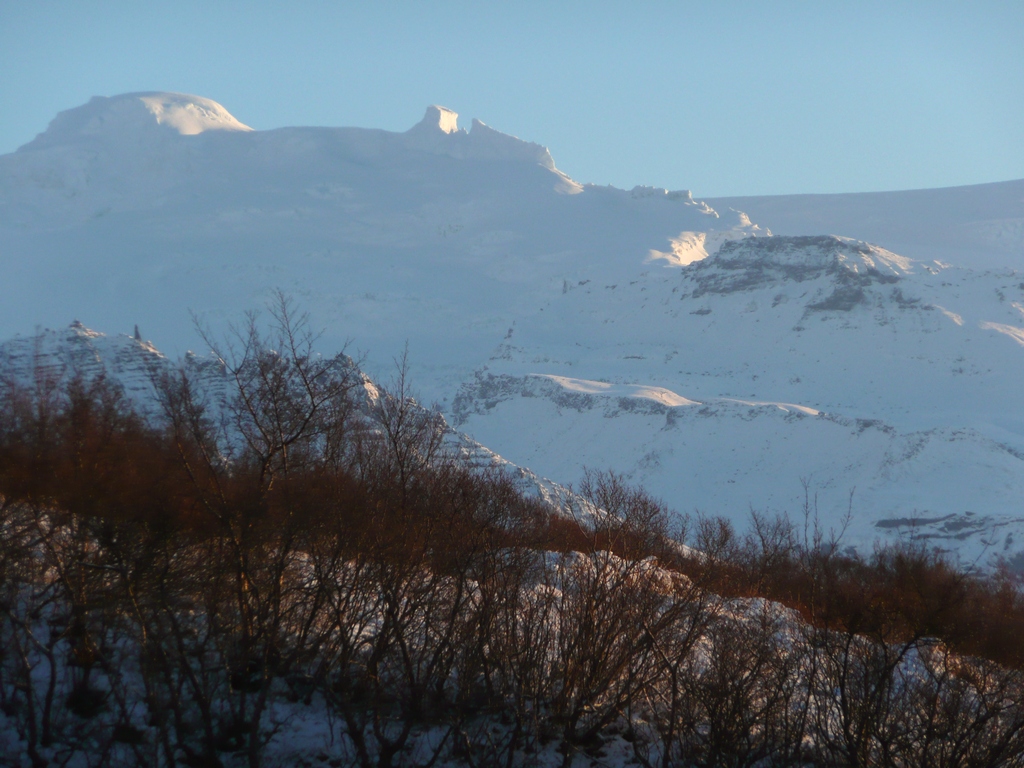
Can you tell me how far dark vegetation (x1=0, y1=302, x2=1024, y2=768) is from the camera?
32.5 ft

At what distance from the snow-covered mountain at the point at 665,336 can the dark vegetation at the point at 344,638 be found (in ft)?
21.8

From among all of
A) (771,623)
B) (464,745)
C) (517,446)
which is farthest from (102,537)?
(517,446)

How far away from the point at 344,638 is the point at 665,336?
11160 centimetres

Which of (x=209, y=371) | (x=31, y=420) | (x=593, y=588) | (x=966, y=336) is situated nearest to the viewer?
(x=593, y=588)

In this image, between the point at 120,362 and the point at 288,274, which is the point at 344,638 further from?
the point at 288,274

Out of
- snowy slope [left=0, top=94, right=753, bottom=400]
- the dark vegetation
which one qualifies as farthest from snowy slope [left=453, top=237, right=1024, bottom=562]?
the dark vegetation

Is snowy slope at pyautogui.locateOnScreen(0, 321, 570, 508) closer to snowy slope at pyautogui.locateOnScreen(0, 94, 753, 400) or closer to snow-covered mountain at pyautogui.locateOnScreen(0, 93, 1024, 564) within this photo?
snow-covered mountain at pyautogui.locateOnScreen(0, 93, 1024, 564)

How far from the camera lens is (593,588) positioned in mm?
10617

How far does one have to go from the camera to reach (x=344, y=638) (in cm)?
1008

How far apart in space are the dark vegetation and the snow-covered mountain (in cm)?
666

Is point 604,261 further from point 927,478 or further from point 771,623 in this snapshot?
point 771,623

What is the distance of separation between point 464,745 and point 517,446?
7036cm

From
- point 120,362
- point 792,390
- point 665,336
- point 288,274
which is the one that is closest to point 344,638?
point 120,362

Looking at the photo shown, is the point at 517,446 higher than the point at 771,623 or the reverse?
the reverse
